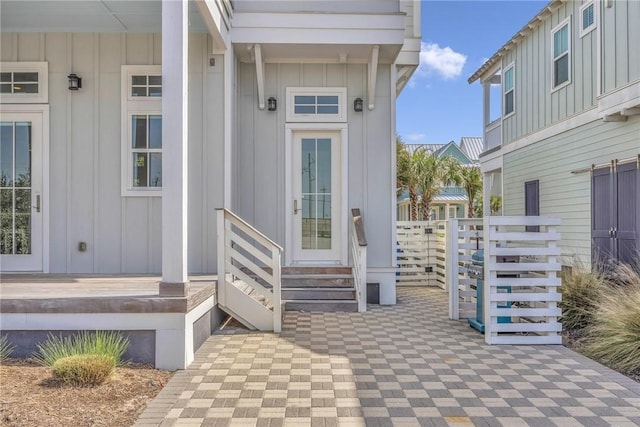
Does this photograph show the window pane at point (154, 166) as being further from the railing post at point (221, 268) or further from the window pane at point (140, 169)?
the railing post at point (221, 268)

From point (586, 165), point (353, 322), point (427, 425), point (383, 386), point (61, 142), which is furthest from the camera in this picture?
point (586, 165)

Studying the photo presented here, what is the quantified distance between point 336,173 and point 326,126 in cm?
67

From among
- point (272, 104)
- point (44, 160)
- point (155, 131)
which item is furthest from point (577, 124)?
point (44, 160)

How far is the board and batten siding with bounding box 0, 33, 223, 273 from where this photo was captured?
17.8ft

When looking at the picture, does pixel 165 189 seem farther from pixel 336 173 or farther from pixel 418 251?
pixel 418 251

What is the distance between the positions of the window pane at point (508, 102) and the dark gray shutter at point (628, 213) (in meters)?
4.44

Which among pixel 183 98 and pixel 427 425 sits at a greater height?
pixel 183 98

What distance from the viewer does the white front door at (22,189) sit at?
539 cm

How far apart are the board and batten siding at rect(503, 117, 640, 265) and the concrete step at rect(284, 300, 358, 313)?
356 centimetres

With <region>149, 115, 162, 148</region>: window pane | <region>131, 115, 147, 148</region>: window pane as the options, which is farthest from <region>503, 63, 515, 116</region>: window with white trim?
<region>131, 115, 147, 148</region>: window pane

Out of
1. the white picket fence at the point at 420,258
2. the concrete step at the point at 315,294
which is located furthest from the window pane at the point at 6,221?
the white picket fence at the point at 420,258

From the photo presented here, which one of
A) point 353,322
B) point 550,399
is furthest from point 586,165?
point 550,399

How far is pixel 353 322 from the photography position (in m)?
5.10

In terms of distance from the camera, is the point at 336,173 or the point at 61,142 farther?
A: the point at 336,173
